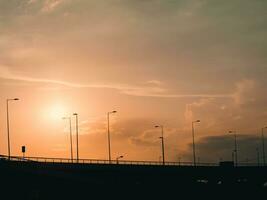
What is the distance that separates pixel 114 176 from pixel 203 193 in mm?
19794

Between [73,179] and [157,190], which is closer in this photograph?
[73,179]

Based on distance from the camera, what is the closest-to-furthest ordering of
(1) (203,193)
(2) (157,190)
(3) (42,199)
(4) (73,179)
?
(3) (42,199)
(4) (73,179)
(2) (157,190)
(1) (203,193)

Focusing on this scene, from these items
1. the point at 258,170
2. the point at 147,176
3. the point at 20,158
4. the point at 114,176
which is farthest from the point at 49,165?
the point at 258,170

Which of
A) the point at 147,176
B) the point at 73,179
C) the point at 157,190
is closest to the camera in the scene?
the point at 73,179

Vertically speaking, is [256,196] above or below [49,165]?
below

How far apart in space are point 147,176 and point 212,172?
80.0 ft

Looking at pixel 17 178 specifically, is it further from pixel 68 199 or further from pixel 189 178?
pixel 189 178

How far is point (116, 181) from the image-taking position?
112688mm

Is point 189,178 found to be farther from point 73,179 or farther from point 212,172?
point 73,179

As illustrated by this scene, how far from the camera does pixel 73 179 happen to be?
311 feet

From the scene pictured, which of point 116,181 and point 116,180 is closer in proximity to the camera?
point 116,181

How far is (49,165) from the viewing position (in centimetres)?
9812

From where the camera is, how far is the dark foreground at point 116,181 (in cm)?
8838

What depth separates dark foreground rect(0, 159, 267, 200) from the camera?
290 feet
